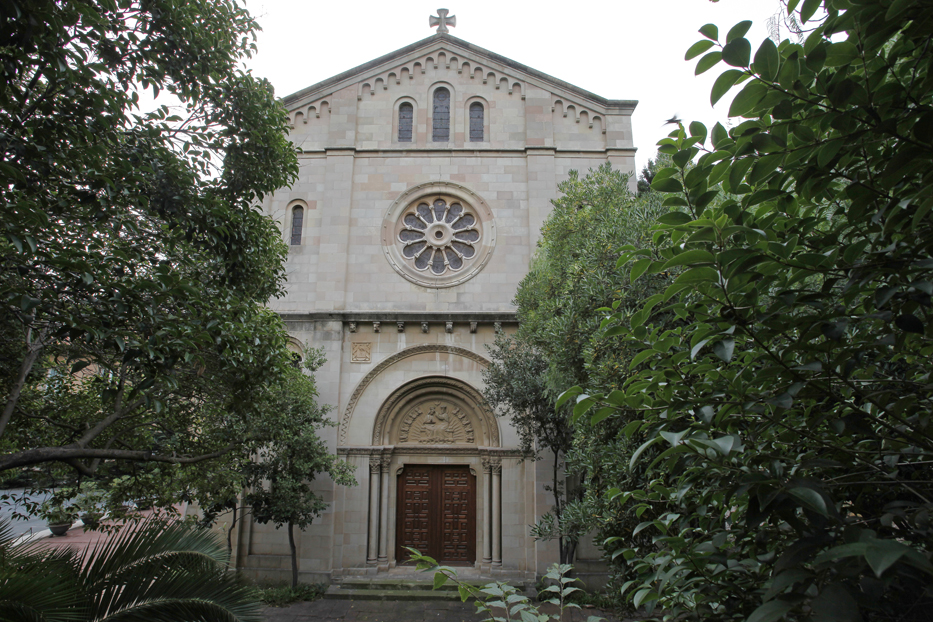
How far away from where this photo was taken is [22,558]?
3.84 m

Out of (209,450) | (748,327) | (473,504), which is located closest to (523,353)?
(473,504)

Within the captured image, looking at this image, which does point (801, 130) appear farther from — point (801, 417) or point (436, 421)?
point (436, 421)

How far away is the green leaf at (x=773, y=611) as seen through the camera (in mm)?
1204

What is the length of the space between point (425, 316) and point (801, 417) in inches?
437

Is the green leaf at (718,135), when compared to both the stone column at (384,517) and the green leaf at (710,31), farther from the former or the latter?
the stone column at (384,517)

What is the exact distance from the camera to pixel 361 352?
1305 centimetres

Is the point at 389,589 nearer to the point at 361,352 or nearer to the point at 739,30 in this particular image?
the point at 361,352

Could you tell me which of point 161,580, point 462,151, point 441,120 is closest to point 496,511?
point 462,151

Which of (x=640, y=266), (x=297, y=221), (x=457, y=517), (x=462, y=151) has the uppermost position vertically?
(x=462, y=151)

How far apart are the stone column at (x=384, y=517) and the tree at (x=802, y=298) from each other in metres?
11.3

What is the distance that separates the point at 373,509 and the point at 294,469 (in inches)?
90.4

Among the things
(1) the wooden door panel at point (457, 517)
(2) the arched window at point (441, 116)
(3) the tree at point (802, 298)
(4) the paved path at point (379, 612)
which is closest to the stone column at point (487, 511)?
(1) the wooden door panel at point (457, 517)

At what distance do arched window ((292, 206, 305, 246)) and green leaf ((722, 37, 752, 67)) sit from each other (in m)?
13.6

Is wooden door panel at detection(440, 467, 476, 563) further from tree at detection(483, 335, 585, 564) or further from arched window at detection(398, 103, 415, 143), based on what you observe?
arched window at detection(398, 103, 415, 143)
